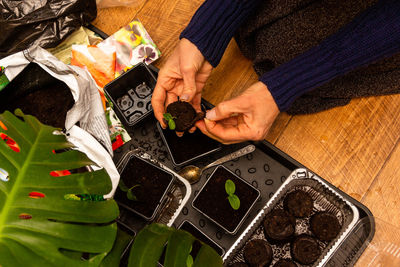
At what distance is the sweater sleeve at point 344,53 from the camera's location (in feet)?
2.62

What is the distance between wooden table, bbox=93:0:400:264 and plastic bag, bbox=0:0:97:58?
519mm

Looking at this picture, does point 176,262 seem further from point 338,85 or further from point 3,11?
point 3,11

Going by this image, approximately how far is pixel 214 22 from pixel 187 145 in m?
0.38

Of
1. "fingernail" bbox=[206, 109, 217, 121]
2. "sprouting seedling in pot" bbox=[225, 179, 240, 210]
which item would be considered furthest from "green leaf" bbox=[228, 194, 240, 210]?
"fingernail" bbox=[206, 109, 217, 121]

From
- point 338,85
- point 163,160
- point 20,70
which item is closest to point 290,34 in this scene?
point 338,85

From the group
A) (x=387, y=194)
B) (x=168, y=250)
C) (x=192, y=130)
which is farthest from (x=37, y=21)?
(x=387, y=194)

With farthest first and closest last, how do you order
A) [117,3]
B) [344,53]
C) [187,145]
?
[117,3], [187,145], [344,53]

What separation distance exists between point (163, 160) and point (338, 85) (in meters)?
→ 0.59

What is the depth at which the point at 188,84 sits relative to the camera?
92cm

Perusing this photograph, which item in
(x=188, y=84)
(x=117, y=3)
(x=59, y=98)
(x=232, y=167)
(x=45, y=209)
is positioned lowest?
(x=45, y=209)

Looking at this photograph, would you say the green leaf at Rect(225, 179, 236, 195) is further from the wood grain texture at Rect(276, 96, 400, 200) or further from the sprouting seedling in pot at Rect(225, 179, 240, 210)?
the wood grain texture at Rect(276, 96, 400, 200)

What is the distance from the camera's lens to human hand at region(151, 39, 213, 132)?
912 mm

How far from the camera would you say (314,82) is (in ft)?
2.76

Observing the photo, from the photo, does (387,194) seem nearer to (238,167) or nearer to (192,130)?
(238,167)
